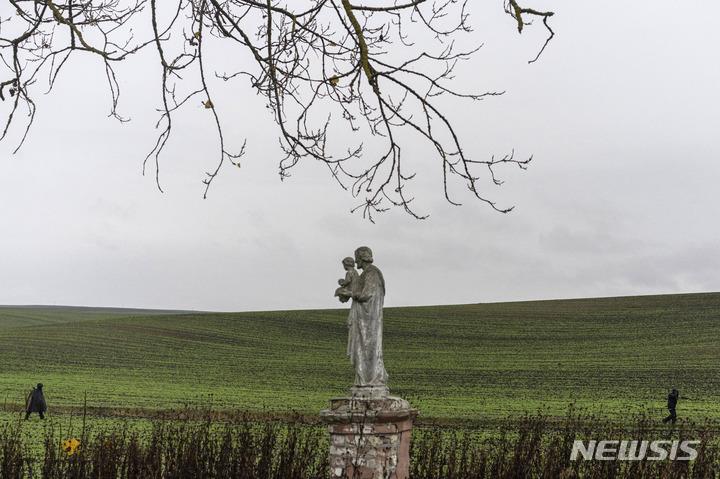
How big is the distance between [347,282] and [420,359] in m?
30.5

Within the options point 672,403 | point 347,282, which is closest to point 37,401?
point 347,282

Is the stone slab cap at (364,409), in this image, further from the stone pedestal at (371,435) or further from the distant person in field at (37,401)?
the distant person in field at (37,401)

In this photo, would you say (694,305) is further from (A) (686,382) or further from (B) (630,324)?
(A) (686,382)

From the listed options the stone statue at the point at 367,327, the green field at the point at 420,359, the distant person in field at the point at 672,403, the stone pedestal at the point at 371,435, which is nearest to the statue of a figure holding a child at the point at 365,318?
the stone statue at the point at 367,327

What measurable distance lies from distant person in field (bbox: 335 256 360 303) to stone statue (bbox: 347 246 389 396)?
2.6 inches

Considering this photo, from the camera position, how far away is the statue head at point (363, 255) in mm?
10562

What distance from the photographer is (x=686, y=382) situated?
32.0 m

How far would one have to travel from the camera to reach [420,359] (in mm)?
40375

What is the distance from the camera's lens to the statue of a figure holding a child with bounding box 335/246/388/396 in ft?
33.5

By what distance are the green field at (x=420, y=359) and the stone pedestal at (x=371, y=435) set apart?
13.0 metres

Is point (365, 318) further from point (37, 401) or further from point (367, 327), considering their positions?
point (37, 401)

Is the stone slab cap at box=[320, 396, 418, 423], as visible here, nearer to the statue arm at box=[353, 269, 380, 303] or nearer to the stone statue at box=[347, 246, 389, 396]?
the stone statue at box=[347, 246, 389, 396]

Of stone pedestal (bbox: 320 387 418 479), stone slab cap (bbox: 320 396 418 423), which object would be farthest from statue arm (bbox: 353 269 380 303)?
stone slab cap (bbox: 320 396 418 423)

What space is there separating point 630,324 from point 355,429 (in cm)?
4204
